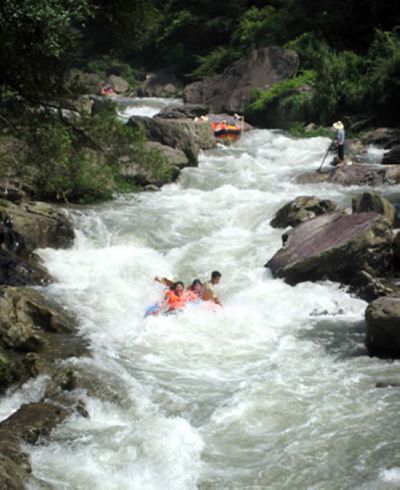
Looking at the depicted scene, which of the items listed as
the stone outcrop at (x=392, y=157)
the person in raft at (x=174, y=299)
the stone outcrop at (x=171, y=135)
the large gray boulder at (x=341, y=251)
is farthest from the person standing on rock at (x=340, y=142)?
the person in raft at (x=174, y=299)

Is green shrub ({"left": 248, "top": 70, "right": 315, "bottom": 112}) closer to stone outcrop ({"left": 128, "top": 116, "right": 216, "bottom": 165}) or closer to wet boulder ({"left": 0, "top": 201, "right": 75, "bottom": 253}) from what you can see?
stone outcrop ({"left": 128, "top": 116, "right": 216, "bottom": 165})

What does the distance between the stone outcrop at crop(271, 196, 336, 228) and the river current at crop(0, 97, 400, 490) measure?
1.30ft

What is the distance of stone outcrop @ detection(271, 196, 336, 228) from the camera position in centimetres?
1522

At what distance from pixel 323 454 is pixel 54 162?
205 inches

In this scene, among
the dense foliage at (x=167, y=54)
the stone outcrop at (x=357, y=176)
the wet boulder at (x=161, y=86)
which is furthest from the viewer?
the wet boulder at (x=161, y=86)

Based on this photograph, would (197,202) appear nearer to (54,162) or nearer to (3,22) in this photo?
(54,162)

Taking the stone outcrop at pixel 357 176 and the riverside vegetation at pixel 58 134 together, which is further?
the stone outcrop at pixel 357 176

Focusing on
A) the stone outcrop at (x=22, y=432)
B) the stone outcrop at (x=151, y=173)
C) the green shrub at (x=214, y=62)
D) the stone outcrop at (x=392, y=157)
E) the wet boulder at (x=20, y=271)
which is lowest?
the green shrub at (x=214, y=62)

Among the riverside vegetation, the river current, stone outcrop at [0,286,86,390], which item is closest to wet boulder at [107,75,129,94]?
the riverside vegetation

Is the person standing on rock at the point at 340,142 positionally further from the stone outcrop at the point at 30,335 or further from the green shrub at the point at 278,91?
the stone outcrop at the point at 30,335

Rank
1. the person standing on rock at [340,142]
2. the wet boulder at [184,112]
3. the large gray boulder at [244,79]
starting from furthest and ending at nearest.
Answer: the large gray boulder at [244,79] < the wet boulder at [184,112] < the person standing on rock at [340,142]

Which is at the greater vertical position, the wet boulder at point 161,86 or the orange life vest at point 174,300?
the orange life vest at point 174,300

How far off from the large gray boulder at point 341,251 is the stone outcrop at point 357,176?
593 cm

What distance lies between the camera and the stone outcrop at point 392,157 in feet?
67.6
